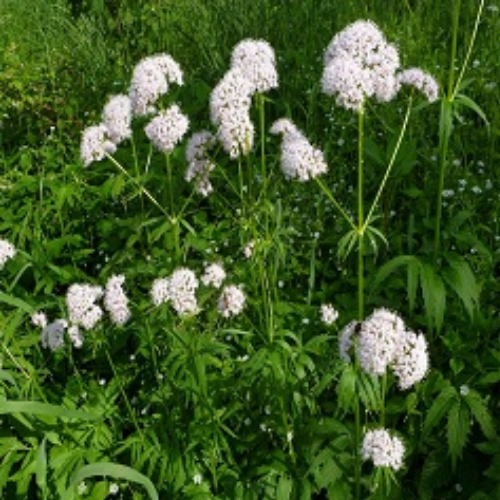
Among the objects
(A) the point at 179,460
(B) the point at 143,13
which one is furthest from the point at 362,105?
(B) the point at 143,13

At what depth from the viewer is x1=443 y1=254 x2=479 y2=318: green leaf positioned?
247 cm

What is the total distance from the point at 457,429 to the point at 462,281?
49 centimetres

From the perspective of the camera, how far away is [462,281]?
250cm

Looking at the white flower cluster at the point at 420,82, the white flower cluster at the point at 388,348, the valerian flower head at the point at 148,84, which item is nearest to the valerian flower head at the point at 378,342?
the white flower cluster at the point at 388,348

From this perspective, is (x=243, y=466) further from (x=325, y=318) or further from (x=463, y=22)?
(x=463, y=22)

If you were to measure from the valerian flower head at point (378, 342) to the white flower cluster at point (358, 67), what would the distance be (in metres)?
0.59

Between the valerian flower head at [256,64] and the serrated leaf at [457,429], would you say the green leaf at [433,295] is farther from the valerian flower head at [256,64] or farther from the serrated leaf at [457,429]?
the valerian flower head at [256,64]

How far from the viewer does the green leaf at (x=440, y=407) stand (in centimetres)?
231

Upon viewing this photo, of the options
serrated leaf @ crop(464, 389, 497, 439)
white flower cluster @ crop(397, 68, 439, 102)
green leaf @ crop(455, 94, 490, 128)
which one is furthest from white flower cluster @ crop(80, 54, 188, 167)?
serrated leaf @ crop(464, 389, 497, 439)

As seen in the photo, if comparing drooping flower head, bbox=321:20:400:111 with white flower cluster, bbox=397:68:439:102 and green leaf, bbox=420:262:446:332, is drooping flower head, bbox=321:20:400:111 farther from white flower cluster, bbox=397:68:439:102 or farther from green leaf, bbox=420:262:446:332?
green leaf, bbox=420:262:446:332

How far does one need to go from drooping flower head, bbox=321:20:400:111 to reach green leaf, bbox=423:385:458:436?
36.0 inches

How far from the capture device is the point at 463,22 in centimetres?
481

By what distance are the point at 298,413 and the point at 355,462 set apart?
10.8 inches

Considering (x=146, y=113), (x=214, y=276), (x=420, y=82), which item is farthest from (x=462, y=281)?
(x=146, y=113)
